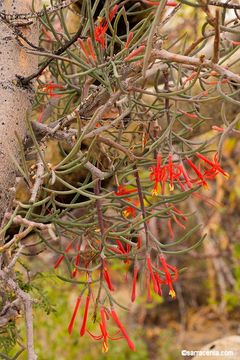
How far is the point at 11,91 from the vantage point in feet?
2.85

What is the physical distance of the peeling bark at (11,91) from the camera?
33.2 inches

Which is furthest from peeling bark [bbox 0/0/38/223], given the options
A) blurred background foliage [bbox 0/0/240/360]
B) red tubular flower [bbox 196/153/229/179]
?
blurred background foliage [bbox 0/0/240/360]

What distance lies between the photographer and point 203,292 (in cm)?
375

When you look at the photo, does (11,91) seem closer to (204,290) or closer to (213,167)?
(213,167)

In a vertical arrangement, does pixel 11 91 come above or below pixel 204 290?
below

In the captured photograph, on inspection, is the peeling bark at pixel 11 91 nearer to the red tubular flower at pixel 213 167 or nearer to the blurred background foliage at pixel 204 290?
the red tubular flower at pixel 213 167

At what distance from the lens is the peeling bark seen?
0.84 m

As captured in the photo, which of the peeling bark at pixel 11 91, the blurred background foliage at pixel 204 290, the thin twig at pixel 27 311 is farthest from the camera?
the blurred background foliage at pixel 204 290

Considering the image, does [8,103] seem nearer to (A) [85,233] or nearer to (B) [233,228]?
(A) [85,233]

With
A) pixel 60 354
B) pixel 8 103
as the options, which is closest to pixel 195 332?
pixel 60 354

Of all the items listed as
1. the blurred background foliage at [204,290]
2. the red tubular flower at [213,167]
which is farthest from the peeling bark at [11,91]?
the blurred background foliage at [204,290]

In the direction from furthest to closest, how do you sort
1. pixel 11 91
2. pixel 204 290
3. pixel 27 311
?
pixel 204 290 < pixel 11 91 < pixel 27 311

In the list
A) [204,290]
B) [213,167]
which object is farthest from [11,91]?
[204,290]

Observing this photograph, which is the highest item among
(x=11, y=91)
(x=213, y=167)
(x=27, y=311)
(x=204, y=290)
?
(x=204, y=290)
